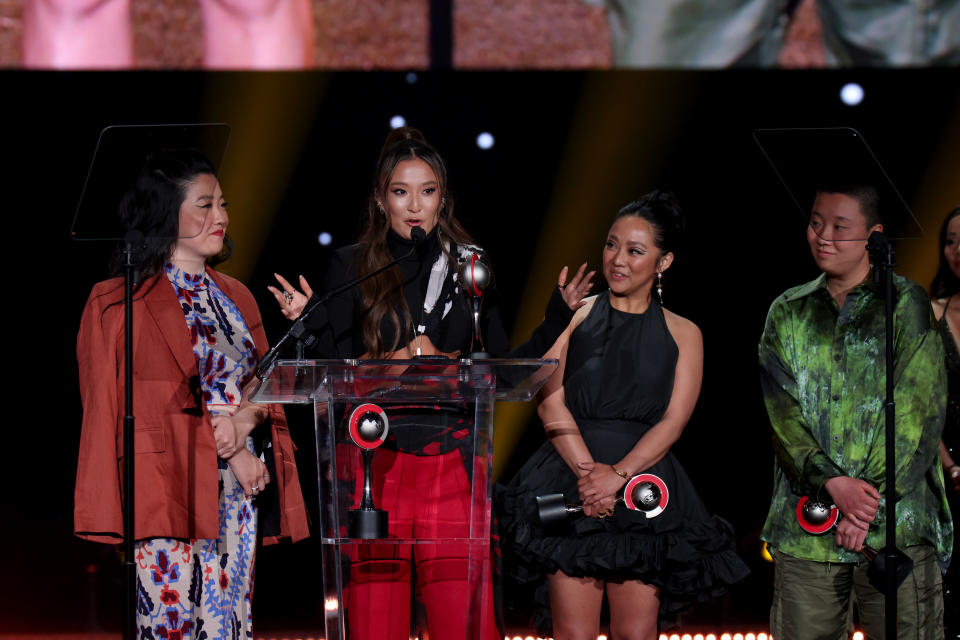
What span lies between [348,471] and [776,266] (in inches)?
110

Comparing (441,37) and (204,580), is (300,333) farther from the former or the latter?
(441,37)

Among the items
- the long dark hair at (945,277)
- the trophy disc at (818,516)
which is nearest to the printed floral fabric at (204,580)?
the trophy disc at (818,516)

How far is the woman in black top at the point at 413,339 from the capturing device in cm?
299

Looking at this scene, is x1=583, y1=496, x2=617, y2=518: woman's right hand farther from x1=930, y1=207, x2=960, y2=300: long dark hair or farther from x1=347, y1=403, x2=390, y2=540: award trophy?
x1=930, y1=207, x2=960, y2=300: long dark hair

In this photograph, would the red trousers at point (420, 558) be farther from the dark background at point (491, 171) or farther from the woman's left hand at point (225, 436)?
the dark background at point (491, 171)

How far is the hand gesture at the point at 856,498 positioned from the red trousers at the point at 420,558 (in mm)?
1172

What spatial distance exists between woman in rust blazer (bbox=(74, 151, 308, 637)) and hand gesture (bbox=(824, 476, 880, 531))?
1655 millimetres

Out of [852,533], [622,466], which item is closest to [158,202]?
[622,466]

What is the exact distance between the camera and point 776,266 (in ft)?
16.7

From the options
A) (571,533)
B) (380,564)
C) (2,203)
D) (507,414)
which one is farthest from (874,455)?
(2,203)

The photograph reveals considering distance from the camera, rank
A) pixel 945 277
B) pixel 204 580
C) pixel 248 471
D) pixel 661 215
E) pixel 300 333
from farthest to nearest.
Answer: pixel 945 277 < pixel 661 215 < pixel 248 471 < pixel 204 580 < pixel 300 333

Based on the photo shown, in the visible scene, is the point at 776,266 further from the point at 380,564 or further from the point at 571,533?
the point at 380,564

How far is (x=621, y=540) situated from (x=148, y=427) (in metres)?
1.49

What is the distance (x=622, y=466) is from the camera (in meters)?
3.62
